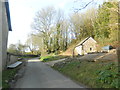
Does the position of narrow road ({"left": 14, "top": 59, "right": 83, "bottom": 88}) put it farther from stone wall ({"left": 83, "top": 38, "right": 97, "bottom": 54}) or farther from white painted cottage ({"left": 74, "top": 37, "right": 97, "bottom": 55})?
stone wall ({"left": 83, "top": 38, "right": 97, "bottom": 54})

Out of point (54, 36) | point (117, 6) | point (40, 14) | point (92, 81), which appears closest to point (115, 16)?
point (117, 6)

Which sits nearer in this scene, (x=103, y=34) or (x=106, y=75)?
(x=106, y=75)

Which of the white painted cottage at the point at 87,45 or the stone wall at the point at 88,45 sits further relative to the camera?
the stone wall at the point at 88,45

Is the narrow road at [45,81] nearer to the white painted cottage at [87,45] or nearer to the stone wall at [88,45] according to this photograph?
the white painted cottage at [87,45]

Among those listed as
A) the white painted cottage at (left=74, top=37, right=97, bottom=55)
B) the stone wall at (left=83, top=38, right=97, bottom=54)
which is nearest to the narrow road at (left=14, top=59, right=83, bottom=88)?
the white painted cottage at (left=74, top=37, right=97, bottom=55)

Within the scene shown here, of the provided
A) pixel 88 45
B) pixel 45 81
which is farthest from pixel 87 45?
pixel 45 81

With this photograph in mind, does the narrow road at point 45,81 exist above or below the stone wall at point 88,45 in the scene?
below

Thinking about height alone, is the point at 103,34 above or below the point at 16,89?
above

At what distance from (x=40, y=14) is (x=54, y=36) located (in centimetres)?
874

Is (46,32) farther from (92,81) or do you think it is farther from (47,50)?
(92,81)

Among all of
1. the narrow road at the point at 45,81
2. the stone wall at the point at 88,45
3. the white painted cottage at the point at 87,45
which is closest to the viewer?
the narrow road at the point at 45,81

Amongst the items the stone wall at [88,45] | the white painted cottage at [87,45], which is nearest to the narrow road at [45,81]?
the white painted cottage at [87,45]

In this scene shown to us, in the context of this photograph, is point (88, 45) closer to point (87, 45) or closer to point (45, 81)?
point (87, 45)

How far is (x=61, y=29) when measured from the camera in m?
49.8
